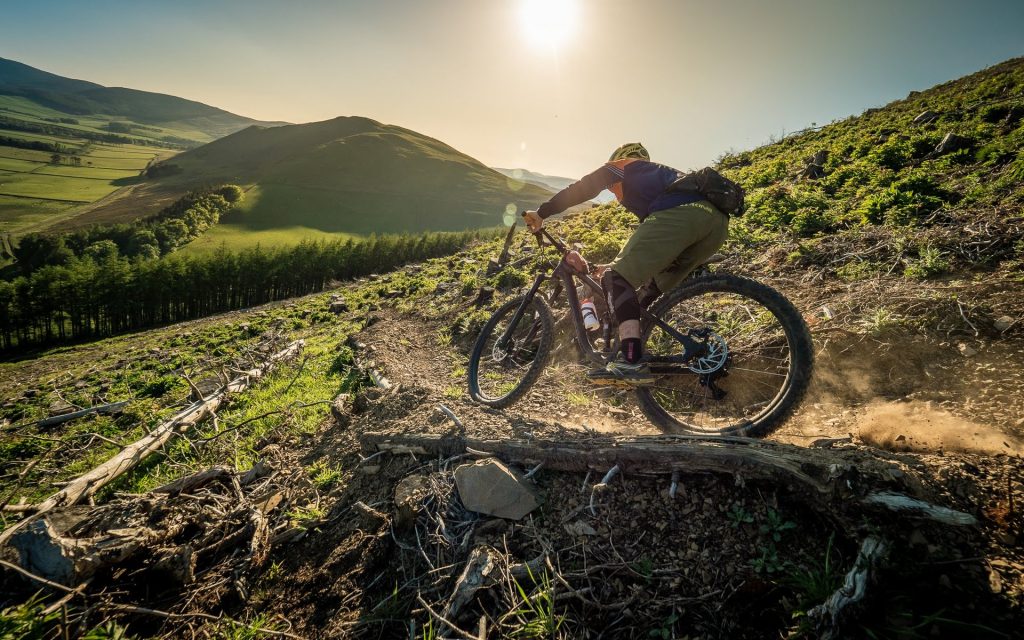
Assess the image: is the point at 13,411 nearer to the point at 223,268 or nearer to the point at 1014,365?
the point at 1014,365

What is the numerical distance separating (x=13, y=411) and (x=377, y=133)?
19537 centimetres

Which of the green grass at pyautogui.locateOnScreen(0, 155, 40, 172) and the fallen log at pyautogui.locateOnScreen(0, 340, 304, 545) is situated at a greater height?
the fallen log at pyautogui.locateOnScreen(0, 340, 304, 545)

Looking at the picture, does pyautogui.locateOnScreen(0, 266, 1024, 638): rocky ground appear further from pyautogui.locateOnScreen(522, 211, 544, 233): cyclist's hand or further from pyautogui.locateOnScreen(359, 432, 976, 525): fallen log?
pyautogui.locateOnScreen(522, 211, 544, 233): cyclist's hand

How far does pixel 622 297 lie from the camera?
4.11 meters

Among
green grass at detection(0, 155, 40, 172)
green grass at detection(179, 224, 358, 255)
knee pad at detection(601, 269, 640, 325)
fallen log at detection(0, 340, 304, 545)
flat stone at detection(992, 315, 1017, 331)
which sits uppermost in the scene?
flat stone at detection(992, 315, 1017, 331)

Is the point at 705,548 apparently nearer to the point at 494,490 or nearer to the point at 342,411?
the point at 494,490

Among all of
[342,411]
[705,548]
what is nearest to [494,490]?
[705,548]

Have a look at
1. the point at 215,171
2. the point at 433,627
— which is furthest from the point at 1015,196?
the point at 215,171

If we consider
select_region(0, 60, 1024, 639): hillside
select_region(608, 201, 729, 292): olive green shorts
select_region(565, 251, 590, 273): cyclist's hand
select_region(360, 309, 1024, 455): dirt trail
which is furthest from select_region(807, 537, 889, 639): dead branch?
select_region(565, 251, 590, 273): cyclist's hand

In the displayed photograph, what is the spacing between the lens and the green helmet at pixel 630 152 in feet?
14.1

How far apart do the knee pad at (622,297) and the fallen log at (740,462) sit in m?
1.38

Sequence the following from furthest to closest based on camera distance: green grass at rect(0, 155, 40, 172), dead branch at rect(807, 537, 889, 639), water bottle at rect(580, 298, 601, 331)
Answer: green grass at rect(0, 155, 40, 172) → water bottle at rect(580, 298, 601, 331) → dead branch at rect(807, 537, 889, 639)

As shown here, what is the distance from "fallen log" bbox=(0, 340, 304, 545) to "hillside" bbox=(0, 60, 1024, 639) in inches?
9.3

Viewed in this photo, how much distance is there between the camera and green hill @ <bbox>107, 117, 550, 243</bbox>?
93688 millimetres
